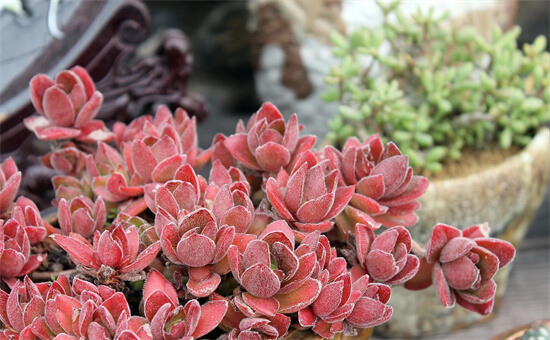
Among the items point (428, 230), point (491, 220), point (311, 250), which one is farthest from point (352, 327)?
point (491, 220)

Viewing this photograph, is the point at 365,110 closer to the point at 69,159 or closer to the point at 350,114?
the point at 350,114

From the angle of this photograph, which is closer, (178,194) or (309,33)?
Answer: (178,194)

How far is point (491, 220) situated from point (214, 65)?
42.6 inches

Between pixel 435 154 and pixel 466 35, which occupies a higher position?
pixel 466 35

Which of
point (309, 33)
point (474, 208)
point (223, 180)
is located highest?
point (223, 180)

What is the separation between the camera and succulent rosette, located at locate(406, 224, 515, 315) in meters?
0.53

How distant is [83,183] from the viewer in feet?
2.04

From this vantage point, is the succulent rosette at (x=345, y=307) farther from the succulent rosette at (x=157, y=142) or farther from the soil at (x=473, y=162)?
the soil at (x=473, y=162)

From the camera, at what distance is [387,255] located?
50 cm

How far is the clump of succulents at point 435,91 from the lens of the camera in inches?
37.9

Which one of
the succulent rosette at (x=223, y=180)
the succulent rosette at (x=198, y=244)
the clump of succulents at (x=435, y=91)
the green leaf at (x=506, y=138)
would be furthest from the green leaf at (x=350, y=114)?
the succulent rosette at (x=198, y=244)

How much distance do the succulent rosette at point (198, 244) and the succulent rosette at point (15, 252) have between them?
138 mm

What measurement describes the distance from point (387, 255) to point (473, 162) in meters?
0.62

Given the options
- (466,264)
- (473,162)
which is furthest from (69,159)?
(473,162)
